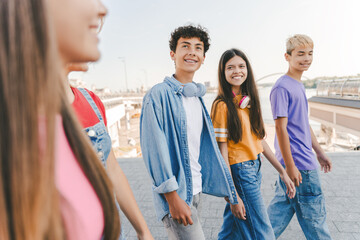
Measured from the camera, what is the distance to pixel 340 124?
16.4 metres

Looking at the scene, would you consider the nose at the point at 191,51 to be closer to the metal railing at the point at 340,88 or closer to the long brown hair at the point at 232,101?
the long brown hair at the point at 232,101

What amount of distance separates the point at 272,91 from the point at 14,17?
2317 millimetres

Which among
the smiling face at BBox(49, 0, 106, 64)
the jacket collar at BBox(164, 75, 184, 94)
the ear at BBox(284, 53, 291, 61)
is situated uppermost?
the ear at BBox(284, 53, 291, 61)

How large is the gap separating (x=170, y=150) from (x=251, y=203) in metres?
0.89

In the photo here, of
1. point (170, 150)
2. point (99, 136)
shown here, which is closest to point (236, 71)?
point (170, 150)

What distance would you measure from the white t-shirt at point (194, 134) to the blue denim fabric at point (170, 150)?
9cm

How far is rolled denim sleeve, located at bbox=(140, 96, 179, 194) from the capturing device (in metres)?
1.59

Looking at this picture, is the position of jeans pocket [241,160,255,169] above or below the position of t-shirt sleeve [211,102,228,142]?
below

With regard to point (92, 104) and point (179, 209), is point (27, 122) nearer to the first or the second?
point (92, 104)

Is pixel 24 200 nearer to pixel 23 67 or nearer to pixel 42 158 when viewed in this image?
pixel 42 158

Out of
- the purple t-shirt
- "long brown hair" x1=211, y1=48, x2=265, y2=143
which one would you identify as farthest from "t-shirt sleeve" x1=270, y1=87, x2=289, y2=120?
"long brown hair" x1=211, y1=48, x2=265, y2=143

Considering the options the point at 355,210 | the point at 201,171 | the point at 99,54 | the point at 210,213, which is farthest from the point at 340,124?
the point at 99,54

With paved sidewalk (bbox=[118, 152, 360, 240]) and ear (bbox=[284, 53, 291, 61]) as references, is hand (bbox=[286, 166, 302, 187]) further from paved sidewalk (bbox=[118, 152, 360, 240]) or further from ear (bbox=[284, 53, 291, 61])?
ear (bbox=[284, 53, 291, 61])

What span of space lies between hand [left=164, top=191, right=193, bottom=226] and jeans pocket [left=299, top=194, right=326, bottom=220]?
1.27 m
